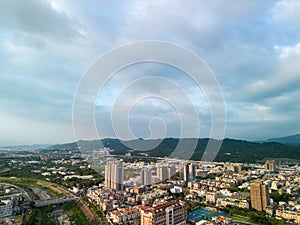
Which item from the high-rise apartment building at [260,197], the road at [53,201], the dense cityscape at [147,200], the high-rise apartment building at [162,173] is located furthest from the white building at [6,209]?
the high-rise apartment building at [260,197]

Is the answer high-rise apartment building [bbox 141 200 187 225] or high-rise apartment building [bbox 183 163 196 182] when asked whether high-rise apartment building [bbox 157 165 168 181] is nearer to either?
high-rise apartment building [bbox 183 163 196 182]

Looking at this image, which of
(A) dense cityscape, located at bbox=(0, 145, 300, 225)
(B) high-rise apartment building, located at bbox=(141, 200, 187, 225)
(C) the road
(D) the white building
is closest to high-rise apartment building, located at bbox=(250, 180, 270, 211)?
(A) dense cityscape, located at bbox=(0, 145, 300, 225)

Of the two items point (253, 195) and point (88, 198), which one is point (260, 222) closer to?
point (253, 195)

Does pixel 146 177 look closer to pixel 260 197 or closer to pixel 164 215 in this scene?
pixel 260 197

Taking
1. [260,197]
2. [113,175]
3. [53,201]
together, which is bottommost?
[53,201]

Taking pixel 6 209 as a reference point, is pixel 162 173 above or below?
above

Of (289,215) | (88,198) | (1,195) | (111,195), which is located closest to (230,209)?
(289,215)

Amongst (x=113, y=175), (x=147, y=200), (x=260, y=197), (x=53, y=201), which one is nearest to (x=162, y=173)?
(x=113, y=175)
